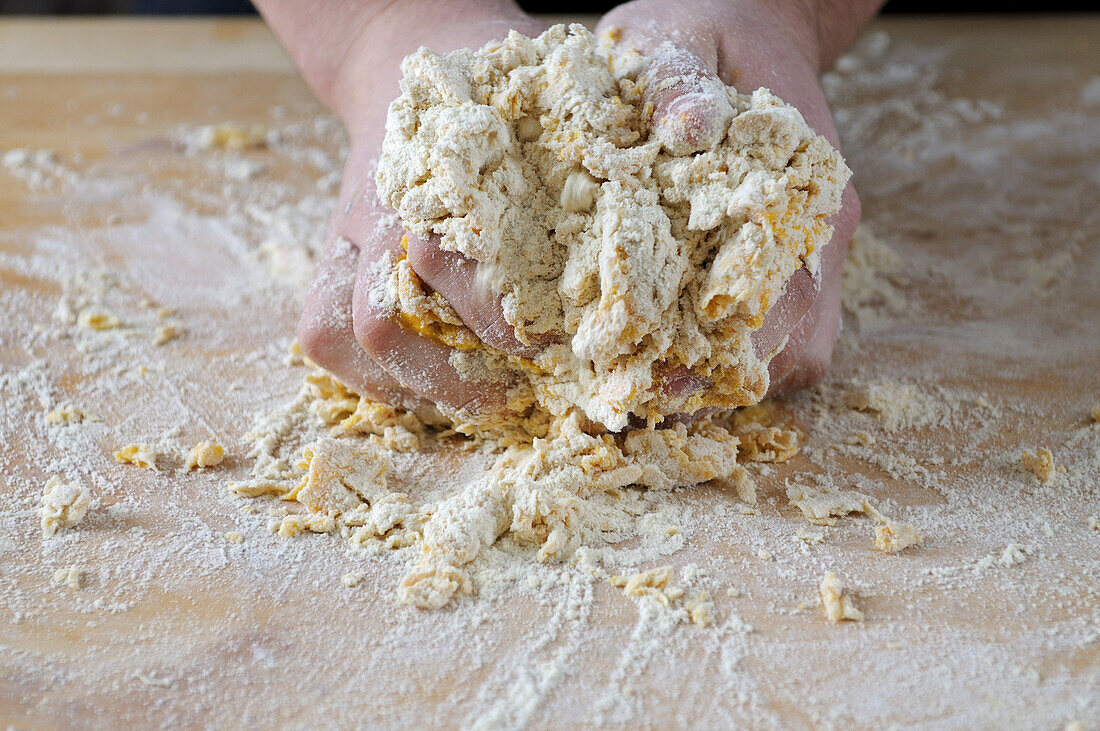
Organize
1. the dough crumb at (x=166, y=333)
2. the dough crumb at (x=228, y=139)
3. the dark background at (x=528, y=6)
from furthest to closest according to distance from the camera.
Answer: the dark background at (x=528, y=6)
the dough crumb at (x=228, y=139)
the dough crumb at (x=166, y=333)

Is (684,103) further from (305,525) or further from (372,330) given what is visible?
(305,525)

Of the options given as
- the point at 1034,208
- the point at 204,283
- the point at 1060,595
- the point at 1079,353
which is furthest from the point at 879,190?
the point at 204,283

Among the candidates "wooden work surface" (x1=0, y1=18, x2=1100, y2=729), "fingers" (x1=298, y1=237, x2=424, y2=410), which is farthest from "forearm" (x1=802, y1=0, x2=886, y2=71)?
"fingers" (x1=298, y1=237, x2=424, y2=410)

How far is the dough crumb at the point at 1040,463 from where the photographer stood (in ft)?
3.51

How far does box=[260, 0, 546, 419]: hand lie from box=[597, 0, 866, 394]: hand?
0.67 feet

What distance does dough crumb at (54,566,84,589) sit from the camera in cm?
94

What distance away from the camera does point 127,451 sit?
3.70 feet

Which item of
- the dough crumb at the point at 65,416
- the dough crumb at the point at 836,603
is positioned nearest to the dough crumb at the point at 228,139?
the dough crumb at the point at 65,416

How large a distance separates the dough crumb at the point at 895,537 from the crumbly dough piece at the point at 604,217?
7.1 inches

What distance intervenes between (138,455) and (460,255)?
0.45 m

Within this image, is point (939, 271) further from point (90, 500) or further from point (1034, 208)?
point (90, 500)

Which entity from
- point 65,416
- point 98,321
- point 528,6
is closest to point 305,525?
point 65,416

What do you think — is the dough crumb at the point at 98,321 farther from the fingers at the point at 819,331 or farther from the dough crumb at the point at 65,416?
the fingers at the point at 819,331

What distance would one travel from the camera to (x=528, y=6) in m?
2.72
